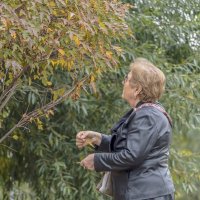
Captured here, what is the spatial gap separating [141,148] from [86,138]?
1.70ft

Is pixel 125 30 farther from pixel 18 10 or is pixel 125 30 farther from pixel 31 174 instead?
pixel 31 174

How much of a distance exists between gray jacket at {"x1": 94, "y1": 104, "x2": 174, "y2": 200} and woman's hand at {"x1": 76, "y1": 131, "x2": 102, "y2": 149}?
232mm

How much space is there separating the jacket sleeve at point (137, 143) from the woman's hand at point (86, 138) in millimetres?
327

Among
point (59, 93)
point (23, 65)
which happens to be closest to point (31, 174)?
point (59, 93)

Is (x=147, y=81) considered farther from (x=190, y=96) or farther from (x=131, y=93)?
(x=190, y=96)

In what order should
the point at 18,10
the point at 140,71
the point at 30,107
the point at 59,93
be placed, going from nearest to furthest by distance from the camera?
1. the point at 140,71
2. the point at 18,10
3. the point at 59,93
4. the point at 30,107

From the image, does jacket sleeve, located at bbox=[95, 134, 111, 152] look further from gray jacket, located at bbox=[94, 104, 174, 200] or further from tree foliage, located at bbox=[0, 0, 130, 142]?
tree foliage, located at bbox=[0, 0, 130, 142]

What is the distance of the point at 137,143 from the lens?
12.0ft

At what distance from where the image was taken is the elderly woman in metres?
3.69

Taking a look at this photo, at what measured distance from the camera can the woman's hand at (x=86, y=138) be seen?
403cm

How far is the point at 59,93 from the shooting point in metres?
4.67

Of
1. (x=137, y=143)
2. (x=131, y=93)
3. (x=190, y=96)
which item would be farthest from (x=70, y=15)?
(x=190, y=96)

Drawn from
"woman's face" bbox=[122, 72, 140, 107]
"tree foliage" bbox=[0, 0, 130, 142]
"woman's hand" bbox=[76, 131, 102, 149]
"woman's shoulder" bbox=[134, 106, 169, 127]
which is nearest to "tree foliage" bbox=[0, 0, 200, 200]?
"tree foliage" bbox=[0, 0, 130, 142]

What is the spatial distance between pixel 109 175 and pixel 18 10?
3.81 feet
